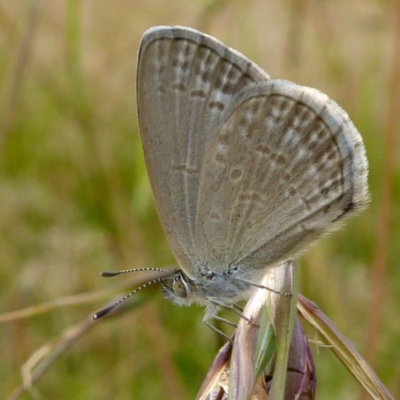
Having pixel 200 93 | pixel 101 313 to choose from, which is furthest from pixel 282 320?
pixel 200 93

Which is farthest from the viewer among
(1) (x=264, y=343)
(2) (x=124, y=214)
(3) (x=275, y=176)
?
(2) (x=124, y=214)

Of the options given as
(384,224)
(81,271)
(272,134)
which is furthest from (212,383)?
(81,271)

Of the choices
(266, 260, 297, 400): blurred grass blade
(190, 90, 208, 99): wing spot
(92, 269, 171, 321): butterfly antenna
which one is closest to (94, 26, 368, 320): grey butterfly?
(190, 90, 208, 99): wing spot

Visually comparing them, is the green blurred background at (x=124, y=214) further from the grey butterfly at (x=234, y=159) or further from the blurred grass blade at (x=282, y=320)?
the blurred grass blade at (x=282, y=320)

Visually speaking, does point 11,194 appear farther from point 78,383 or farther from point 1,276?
point 78,383

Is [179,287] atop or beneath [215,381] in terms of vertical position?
beneath

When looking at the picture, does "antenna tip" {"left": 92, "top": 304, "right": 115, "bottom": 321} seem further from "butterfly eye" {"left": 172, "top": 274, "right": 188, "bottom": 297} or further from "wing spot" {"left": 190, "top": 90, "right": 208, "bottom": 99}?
"wing spot" {"left": 190, "top": 90, "right": 208, "bottom": 99}

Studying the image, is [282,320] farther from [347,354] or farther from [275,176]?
[275,176]
